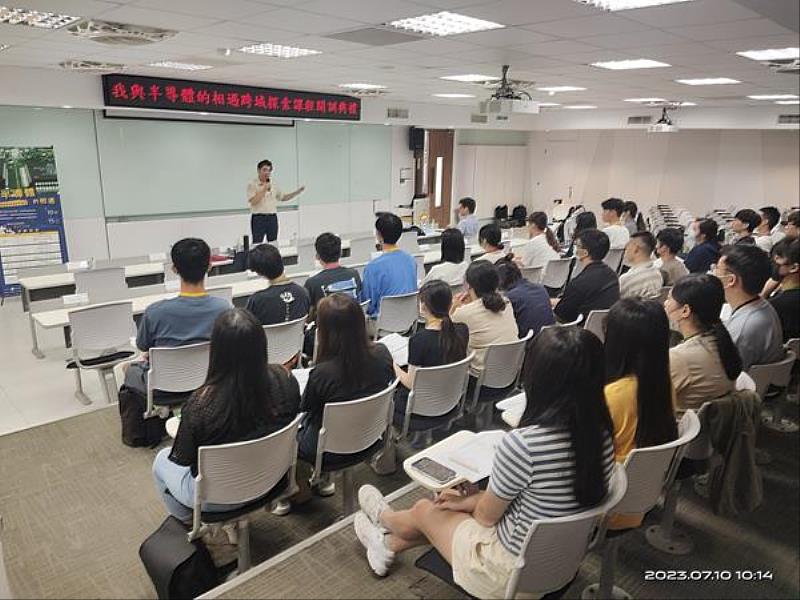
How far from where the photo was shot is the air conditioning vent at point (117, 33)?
4.05 meters

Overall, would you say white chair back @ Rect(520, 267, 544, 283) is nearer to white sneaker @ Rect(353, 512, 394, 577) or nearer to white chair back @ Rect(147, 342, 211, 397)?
white chair back @ Rect(147, 342, 211, 397)

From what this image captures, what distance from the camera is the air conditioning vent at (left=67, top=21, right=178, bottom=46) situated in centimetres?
405

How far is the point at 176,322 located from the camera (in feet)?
10.3

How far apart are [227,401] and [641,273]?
3790mm

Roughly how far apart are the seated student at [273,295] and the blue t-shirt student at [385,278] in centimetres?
81

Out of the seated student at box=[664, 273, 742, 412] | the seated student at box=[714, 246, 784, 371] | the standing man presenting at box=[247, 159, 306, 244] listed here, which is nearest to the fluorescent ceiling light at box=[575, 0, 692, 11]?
the seated student at box=[714, 246, 784, 371]

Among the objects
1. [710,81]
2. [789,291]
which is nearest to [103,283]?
[789,291]

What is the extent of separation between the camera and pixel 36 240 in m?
7.30

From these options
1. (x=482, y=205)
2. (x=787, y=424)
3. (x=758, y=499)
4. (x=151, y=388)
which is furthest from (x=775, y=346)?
(x=482, y=205)

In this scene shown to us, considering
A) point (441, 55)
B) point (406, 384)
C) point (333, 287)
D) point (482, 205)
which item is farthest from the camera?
point (482, 205)

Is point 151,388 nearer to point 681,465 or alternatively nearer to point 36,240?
point 681,465

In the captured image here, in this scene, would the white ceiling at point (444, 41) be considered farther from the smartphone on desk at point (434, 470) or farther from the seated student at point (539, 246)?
the smartphone on desk at point (434, 470)

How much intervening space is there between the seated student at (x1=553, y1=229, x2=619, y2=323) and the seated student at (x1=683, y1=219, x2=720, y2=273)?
75.8 inches

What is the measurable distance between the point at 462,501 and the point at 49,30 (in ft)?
15.4
